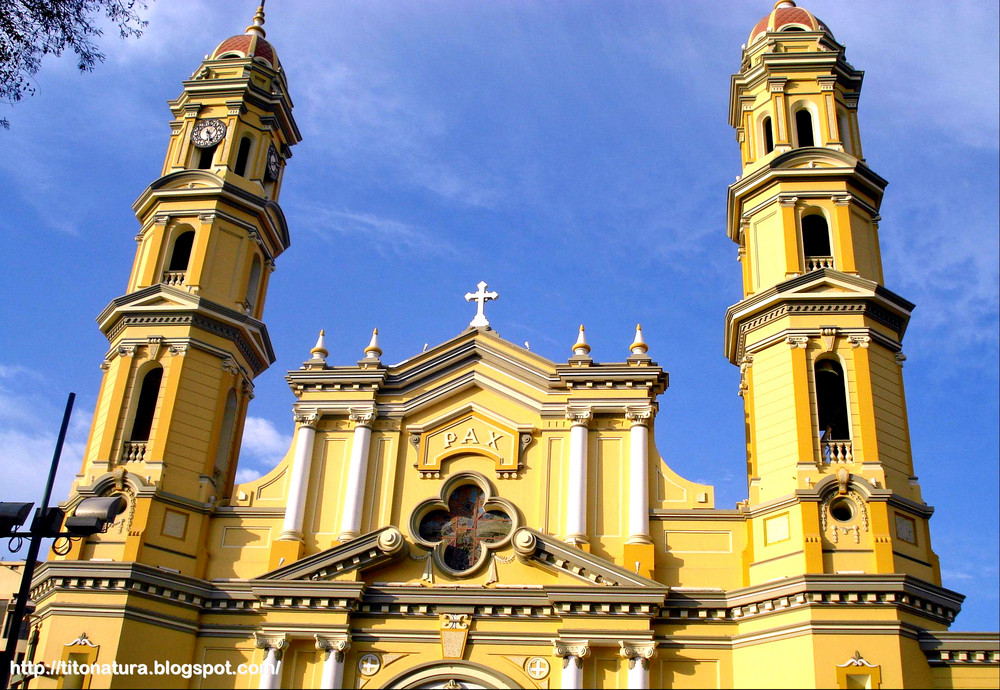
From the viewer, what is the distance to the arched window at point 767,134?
88.6 ft

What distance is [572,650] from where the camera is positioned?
68.2ft

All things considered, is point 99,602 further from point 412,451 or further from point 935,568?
point 935,568

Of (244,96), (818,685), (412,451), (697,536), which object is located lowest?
A: (818,685)

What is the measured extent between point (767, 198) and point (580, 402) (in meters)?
6.78

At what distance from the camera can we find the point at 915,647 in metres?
19.9

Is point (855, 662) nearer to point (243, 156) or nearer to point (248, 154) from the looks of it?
point (248, 154)

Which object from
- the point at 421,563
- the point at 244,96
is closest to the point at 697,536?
the point at 421,563

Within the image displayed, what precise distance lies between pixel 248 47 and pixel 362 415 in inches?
494

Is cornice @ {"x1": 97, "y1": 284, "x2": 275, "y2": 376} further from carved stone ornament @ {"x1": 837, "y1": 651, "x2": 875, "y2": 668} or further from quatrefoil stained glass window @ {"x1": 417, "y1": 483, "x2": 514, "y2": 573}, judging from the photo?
carved stone ornament @ {"x1": 837, "y1": 651, "x2": 875, "y2": 668}

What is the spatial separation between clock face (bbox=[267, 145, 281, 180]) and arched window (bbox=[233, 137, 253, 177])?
555 millimetres

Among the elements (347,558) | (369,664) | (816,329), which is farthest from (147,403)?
(816,329)

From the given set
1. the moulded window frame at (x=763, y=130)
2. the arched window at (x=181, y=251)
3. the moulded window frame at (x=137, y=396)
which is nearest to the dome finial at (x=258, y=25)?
the arched window at (x=181, y=251)

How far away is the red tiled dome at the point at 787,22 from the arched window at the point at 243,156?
13.8 metres

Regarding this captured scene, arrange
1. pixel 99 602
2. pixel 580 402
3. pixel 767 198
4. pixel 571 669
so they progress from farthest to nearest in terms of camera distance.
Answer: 1. pixel 767 198
2. pixel 580 402
3. pixel 99 602
4. pixel 571 669
